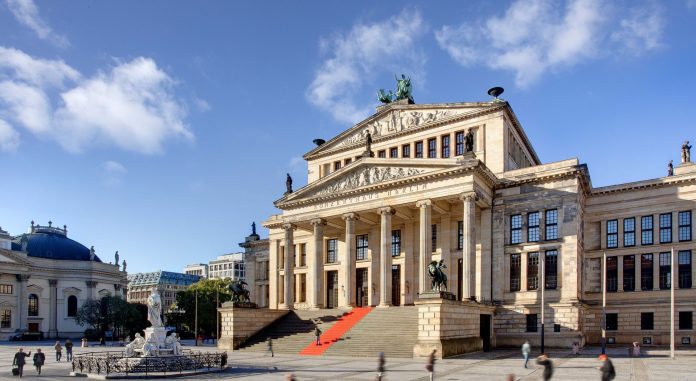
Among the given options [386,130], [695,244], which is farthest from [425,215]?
[695,244]

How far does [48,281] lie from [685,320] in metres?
99.1

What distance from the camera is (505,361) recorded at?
39219 mm

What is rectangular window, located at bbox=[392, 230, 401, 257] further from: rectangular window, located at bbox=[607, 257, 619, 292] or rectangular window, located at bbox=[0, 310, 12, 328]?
rectangular window, located at bbox=[0, 310, 12, 328]

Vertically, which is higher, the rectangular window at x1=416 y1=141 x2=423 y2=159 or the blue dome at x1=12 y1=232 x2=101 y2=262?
the rectangular window at x1=416 y1=141 x2=423 y2=159

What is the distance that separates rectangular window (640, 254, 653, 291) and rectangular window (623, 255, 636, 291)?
0.68 m

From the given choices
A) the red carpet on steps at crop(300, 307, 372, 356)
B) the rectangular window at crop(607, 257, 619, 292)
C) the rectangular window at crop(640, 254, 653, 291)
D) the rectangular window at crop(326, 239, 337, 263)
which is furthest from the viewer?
the rectangular window at crop(326, 239, 337, 263)

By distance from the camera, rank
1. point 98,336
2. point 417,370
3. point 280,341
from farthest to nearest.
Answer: point 98,336 < point 280,341 < point 417,370

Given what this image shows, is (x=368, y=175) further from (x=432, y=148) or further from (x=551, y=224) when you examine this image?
(x=551, y=224)

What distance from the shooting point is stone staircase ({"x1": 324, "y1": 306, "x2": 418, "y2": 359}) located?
43625 millimetres

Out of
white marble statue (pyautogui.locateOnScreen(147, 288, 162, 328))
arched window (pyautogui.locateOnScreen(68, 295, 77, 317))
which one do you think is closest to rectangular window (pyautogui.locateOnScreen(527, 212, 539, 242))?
white marble statue (pyautogui.locateOnScreen(147, 288, 162, 328))

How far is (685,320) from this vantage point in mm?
51438

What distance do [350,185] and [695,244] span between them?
102ft

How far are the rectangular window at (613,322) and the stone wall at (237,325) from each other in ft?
107

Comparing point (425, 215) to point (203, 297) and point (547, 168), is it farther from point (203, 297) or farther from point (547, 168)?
point (203, 297)
